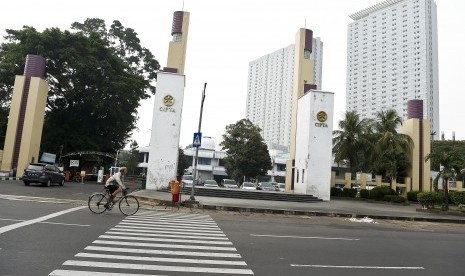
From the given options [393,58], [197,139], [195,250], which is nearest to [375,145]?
[197,139]

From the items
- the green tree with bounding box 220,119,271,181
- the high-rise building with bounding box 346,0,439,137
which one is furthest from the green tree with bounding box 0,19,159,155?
the high-rise building with bounding box 346,0,439,137

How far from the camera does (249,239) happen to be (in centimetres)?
957

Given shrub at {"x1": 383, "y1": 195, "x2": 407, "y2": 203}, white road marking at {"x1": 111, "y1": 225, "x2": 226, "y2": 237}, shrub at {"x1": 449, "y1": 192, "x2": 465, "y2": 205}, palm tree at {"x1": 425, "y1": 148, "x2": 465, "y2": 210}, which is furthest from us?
shrub at {"x1": 383, "y1": 195, "x2": 407, "y2": 203}

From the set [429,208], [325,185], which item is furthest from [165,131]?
[429,208]

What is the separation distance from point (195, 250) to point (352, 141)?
1254 inches

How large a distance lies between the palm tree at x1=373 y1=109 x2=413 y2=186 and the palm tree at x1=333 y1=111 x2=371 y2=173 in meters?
1.22

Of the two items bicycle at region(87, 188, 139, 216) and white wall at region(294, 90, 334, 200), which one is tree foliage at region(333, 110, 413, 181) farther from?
bicycle at region(87, 188, 139, 216)

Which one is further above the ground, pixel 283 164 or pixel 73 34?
pixel 73 34

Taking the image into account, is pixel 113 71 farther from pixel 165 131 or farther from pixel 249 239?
pixel 249 239

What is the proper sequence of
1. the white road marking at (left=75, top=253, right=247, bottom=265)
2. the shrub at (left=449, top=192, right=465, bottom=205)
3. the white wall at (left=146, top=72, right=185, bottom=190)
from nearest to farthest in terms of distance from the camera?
the white road marking at (left=75, top=253, right=247, bottom=265) < the shrub at (left=449, top=192, right=465, bottom=205) < the white wall at (left=146, top=72, right=185, bottom=190)

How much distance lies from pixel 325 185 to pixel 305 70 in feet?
40.0

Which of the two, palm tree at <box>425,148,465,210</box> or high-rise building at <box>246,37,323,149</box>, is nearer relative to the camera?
palm tree at <box>425,148,465,210</box>

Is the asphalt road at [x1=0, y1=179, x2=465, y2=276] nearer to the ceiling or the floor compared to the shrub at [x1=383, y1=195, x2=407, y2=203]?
nearer to the floor

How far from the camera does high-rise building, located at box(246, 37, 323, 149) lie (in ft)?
342
